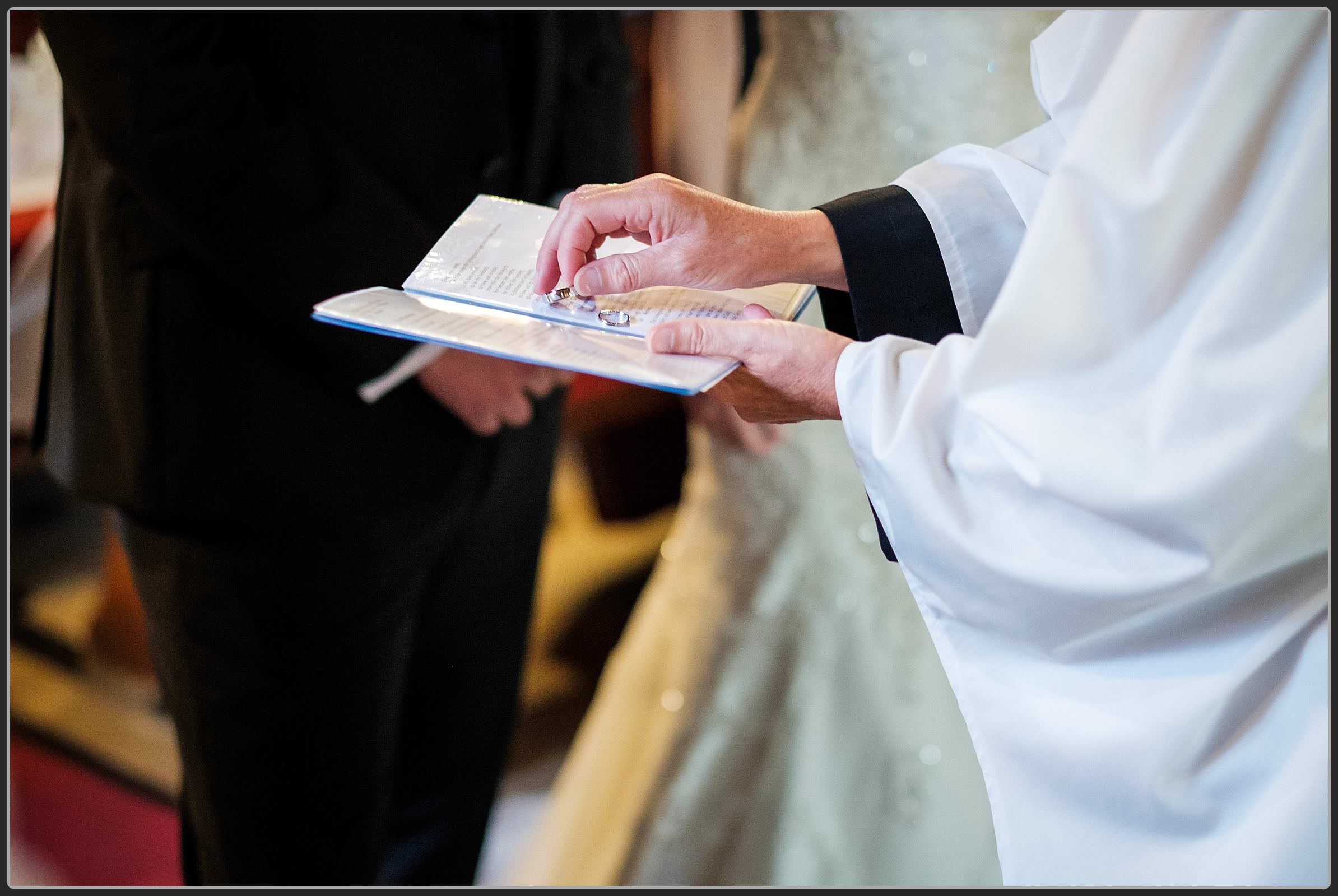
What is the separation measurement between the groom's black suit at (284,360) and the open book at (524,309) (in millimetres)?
56

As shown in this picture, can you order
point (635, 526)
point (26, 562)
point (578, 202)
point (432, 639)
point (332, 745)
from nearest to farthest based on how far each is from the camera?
point (578, 202), point (332, 745), point (432, 639), point (26, 562), point (635, 526)

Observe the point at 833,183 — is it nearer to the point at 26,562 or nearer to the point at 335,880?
the point at 335,880

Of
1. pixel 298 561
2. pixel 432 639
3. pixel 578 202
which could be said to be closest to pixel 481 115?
pixel 578 202

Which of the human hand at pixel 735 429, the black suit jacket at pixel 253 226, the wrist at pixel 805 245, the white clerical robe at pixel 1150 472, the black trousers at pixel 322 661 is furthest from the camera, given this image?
the human hand at pixel 735 429

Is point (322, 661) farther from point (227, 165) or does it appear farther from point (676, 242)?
point (676, 242)

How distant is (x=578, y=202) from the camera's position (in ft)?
2.40

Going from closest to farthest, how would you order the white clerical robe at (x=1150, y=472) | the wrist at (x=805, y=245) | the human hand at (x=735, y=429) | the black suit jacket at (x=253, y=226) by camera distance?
the white clerical robe at (x=1150, y=472) < the wrist at (x=805, y=245) < the black suit jacket at (x=253, y=226) < the human hand at (x=735, y=429)

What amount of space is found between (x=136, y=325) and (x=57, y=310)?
127 millimetres

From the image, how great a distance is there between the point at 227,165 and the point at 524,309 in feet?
1.12

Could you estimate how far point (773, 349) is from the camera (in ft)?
2.24

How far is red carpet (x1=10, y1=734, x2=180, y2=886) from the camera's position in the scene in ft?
5.02

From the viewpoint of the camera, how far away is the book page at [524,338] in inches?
23.6

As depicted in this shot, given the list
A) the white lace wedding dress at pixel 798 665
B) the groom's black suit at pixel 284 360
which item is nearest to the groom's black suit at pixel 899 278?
the groom's black suit at pixel 284 360

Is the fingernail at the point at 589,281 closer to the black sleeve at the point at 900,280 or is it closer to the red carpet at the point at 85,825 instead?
the black sleeve at the point at 900,280
